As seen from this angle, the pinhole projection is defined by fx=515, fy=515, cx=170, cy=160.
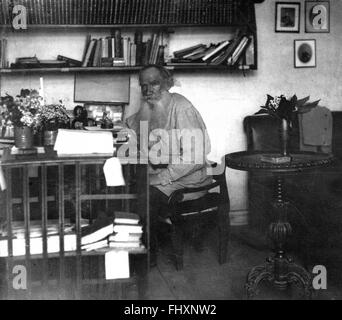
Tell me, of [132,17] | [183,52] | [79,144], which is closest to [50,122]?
[79,144]

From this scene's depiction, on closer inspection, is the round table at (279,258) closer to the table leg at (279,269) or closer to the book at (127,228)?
the table leg at (279,269)

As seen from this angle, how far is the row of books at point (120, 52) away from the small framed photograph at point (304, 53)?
1333mm

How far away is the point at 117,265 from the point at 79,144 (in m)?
→ 0.67

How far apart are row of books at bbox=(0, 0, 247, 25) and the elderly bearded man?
2.73 feet

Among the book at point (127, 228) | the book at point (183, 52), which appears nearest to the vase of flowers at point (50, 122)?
the book at point (127, 228)

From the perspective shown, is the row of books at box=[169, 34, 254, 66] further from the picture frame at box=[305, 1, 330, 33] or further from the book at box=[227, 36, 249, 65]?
the picture frame at box=[305, 1, 330, 33]

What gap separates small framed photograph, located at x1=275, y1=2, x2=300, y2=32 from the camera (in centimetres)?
484

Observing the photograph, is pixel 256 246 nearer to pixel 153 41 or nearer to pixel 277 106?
pixel 277 106

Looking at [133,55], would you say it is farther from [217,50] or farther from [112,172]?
[112,172]

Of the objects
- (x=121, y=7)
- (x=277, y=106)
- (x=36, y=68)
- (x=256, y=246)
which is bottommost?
(x=256, y=246)

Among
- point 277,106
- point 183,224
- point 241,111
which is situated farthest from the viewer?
point 241,111

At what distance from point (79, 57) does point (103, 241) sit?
243cm

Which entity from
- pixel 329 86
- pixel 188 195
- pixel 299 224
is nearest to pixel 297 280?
pixel 299 224

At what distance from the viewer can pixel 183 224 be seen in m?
3.53
